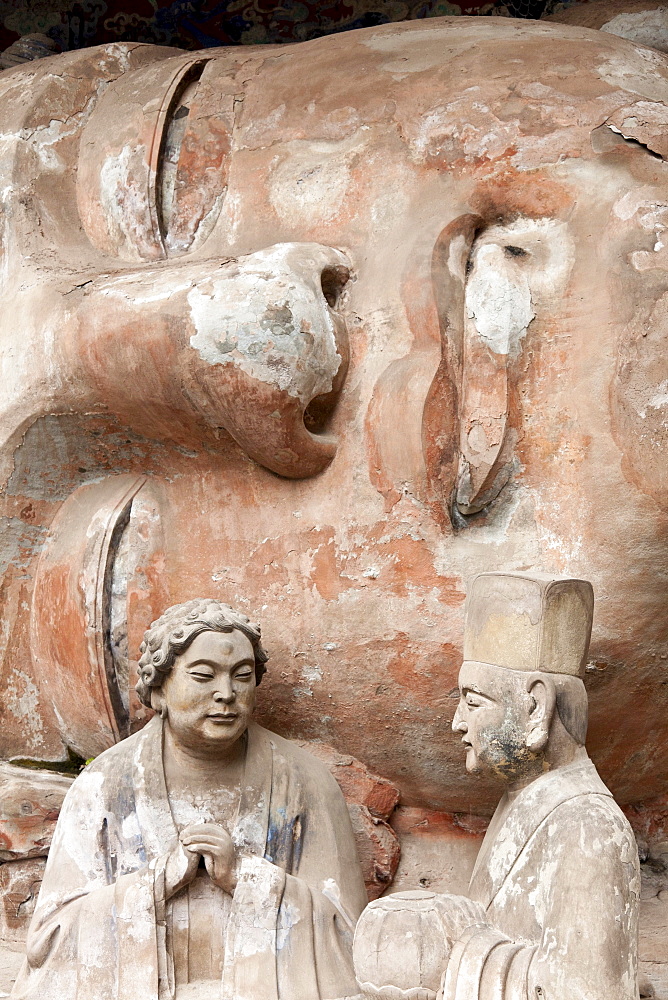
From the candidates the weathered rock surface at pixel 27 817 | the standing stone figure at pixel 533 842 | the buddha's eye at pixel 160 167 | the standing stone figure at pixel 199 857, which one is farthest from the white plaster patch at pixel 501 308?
the weathered rock surface at pixel 27 817

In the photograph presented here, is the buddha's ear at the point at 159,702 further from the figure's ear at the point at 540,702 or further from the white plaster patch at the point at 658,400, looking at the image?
the white plaster patch at the point at 658,400

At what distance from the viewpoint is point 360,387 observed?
5191 millimetres

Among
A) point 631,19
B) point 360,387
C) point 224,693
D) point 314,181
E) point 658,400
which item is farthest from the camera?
point 631,19

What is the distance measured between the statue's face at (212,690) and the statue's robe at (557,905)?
2.78ft

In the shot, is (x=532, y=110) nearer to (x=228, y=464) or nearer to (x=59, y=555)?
(x=228, y=464)

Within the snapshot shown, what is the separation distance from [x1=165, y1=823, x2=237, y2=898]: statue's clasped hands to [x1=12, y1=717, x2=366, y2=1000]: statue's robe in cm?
3

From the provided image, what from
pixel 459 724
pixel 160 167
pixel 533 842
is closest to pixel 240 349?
pixel 160 167

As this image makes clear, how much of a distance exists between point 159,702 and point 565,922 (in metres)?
1.40

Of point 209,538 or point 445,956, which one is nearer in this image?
point 445,956

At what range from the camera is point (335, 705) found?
5.18m

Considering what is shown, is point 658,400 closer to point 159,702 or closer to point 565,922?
point 565,922

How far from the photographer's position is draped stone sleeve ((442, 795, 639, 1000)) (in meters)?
4.00

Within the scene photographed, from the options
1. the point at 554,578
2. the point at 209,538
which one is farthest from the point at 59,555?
the point at 554,578

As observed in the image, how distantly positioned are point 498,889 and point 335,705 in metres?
1.05
